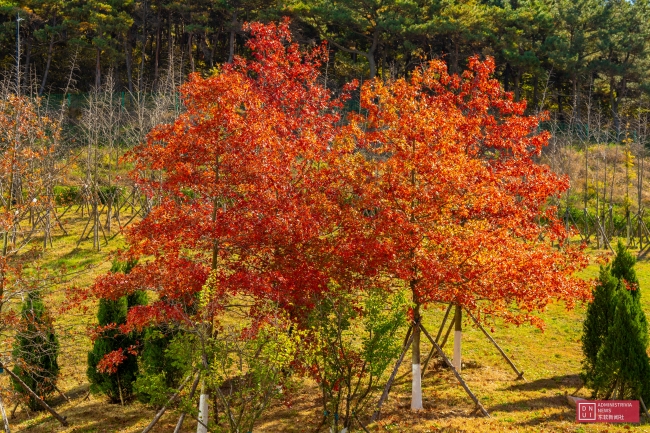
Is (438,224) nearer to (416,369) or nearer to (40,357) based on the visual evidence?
(416,369)

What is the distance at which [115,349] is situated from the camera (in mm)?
13688

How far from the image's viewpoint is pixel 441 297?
11695mm

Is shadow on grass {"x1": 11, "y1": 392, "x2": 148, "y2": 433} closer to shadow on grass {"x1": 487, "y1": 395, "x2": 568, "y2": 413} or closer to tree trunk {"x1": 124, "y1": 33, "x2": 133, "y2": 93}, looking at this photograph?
Answer: shadow on grass {"x1": 487, "y1": 395, "x2": 568, "y2": 413}

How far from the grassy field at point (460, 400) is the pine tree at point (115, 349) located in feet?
1.24

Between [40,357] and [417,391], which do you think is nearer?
[417,391]

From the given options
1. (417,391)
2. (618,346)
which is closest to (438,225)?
(417,391)

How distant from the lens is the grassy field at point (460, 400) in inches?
478

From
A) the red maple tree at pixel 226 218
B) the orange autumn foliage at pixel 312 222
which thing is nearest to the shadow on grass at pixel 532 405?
the orange autumn foliage at pixel 312 222

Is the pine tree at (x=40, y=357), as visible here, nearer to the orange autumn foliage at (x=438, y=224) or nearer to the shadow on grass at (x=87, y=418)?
the shadow on grass at (x=87, y=418)

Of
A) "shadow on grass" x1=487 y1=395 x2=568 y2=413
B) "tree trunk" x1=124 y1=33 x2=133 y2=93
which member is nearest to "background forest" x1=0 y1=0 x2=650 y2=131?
"tree trunk" x1=124 y1=33 x2=133 y2=93

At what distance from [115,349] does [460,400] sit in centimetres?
770

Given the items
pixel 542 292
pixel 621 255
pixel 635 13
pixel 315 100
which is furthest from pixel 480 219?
pixel 635 13

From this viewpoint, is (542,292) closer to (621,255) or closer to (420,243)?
(420,243)

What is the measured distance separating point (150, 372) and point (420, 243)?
252 inches
